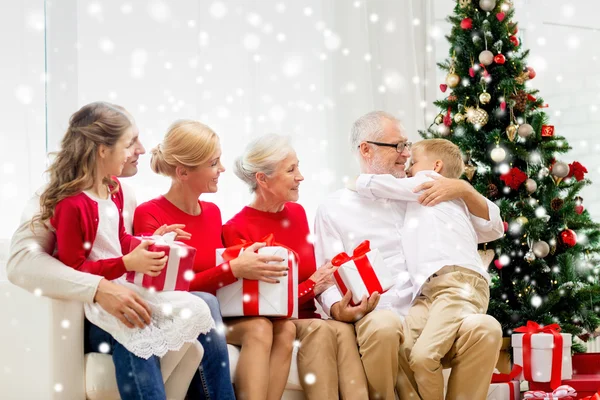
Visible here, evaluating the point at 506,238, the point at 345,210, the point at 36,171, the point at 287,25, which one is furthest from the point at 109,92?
the point at 506,238

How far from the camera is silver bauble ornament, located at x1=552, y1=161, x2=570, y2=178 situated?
3553 millimetres

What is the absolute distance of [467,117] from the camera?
3.63 m

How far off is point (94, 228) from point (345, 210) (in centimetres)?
108

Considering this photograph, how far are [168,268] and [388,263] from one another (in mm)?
1003

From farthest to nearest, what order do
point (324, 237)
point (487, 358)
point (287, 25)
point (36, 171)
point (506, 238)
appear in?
point (287, 25), point (506, 238), point (36, 171), point (324, 237), point (487, 358)

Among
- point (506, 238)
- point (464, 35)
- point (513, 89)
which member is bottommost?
point (506, 238)

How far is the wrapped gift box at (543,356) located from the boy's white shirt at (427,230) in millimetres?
502

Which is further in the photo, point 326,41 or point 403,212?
point 326,41

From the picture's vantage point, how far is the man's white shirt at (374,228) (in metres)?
2.80

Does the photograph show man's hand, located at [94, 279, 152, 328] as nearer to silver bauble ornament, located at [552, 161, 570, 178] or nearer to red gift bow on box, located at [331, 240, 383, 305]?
red gift bow on box, located at [331, 240, 383, 305]

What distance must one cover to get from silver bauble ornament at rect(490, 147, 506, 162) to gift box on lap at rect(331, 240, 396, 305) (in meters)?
1.20

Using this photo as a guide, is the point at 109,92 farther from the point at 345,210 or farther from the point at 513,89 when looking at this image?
the point at 513,89

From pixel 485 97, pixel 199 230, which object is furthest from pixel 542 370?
pixel 199 230

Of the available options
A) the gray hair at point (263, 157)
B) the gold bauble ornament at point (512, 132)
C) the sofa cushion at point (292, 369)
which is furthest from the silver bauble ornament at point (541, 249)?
the sofa cushion at point (292, 369)
